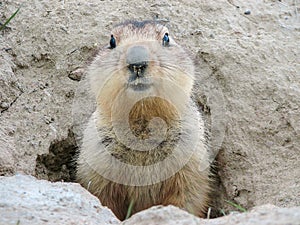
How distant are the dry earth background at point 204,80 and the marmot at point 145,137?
A: 0.54 metres

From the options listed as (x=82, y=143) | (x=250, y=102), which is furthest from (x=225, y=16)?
(x=82, y=143)

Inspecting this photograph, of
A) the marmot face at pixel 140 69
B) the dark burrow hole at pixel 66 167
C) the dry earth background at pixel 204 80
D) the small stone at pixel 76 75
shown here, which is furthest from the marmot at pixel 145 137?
the small stone at pixel 76 75

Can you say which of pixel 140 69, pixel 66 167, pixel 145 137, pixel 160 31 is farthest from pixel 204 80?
pixel 140 69

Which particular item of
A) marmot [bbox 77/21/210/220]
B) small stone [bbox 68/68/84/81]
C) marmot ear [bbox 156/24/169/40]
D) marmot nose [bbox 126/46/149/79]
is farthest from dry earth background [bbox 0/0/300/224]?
marmot nose [bbox 126/46/149/79]

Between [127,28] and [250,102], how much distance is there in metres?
1.53

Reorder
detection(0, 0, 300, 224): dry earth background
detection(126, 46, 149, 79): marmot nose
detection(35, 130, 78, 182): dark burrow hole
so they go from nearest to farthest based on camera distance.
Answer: detection(126, 46, 149, 79): marmot nose
detection(0, 0, 300, 224): dry earth background
detection(35, 130, 78, 182): dark burrow hole

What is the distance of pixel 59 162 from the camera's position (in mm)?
6113

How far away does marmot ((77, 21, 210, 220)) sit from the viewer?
4.80 m

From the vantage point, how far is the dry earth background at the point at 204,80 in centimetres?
561

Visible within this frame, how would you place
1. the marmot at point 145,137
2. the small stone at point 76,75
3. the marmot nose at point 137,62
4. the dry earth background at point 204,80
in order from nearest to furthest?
the marmot nose at point 137,62 < the marmot at point 145,137 < the dry earth background at point 204,80 < the small stone at point 76,75

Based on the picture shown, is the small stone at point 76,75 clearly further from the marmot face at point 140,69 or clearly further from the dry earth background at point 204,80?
the marmot face at point 140,69

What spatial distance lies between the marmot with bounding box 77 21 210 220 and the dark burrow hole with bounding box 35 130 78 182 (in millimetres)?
516

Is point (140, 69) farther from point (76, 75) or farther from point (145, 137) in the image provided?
point (76, 75)

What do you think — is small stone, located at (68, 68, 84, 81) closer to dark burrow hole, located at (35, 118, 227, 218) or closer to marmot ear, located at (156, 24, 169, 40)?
dark burrow hole, located at (35, 118, 227, 218)
